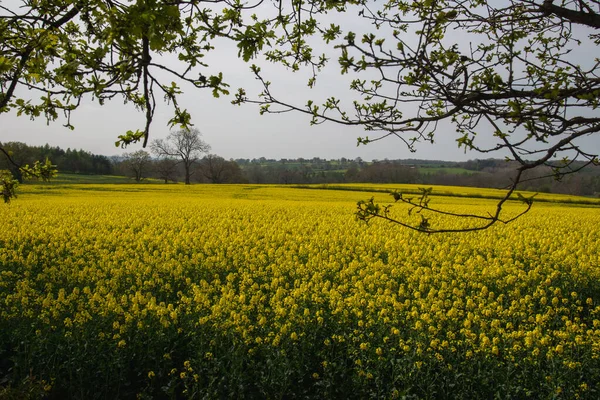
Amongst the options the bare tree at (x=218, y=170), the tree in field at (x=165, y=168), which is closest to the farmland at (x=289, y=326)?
the tree in field at (x=165, y=168)

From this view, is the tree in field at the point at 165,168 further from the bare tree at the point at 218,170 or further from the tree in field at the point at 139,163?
the bare tree at the point at 218,170

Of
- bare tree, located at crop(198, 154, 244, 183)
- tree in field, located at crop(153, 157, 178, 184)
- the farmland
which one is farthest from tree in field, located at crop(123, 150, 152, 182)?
the farmland

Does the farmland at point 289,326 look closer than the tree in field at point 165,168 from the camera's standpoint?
Yes

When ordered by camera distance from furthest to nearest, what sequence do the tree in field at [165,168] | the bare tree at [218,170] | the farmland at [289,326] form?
the bare tree at [218,170] < the tree in field at [165,168] < the farmland at [289,326]

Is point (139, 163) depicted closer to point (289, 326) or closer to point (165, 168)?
point (165, 168)

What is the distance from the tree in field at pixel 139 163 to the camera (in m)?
62.9

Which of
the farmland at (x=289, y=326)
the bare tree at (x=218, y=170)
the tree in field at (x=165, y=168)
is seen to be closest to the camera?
the farmland at (x=289, y=326)

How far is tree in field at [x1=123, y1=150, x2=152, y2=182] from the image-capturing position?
206 feet

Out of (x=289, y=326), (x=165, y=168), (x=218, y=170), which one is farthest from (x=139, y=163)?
(x=289, y=326)

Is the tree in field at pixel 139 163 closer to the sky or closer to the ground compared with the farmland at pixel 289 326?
closer to the sky

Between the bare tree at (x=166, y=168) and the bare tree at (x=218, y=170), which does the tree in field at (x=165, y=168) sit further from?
the bare tree at (x=218, y=170)

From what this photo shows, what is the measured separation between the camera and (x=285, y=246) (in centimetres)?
955

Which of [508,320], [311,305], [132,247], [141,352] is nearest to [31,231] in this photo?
[132,247]

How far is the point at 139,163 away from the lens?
63312mm
